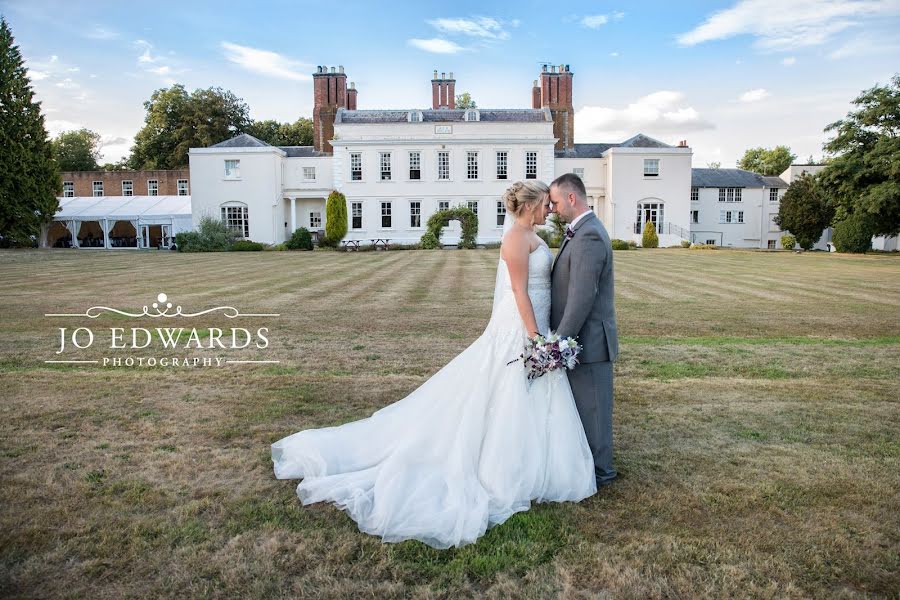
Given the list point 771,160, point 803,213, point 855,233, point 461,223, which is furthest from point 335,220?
point 771,160

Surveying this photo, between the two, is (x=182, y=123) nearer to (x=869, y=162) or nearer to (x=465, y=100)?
(x=465, y=100)

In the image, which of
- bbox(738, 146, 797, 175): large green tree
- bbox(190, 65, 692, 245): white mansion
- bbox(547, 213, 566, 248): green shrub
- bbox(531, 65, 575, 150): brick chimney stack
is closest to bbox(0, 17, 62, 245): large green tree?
bbox(190, 65, 692, 245): white mansion

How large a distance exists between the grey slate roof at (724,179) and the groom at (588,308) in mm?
45153

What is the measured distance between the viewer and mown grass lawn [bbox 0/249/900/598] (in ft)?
9.20

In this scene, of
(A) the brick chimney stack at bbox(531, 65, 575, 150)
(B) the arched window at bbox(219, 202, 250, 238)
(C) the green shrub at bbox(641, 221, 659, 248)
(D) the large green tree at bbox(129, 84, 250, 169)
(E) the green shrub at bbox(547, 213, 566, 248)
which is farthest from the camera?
(D) the large green tree at bbox(129, 84, 250, 169)

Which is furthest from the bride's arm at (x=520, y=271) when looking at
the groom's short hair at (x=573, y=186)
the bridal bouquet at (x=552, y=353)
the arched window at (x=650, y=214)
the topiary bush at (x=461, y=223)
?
the arched window at (x=650, y=214)

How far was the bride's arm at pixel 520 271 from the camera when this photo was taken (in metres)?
3.75

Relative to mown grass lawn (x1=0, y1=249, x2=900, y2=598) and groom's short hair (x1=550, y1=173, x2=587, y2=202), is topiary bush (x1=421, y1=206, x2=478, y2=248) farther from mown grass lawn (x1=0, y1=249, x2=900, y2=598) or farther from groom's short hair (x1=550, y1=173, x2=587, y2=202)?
groom's short hair (x1=550, y1=173, x2=587, y2=202)

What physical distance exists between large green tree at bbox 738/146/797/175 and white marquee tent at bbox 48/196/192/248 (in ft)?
190

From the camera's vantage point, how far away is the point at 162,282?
15.2 m

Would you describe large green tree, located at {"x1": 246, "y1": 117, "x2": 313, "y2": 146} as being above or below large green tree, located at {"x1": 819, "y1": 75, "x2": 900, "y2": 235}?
above

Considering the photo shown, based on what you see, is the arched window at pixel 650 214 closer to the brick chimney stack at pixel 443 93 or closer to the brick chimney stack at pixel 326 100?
the brick chimney stack at pixel 443 93

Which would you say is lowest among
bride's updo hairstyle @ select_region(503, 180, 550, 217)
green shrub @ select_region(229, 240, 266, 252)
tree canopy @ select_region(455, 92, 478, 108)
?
bride's updo hairstyle @ select_region(503, 180, 550, 217)

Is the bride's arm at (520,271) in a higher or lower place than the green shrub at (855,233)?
lower
